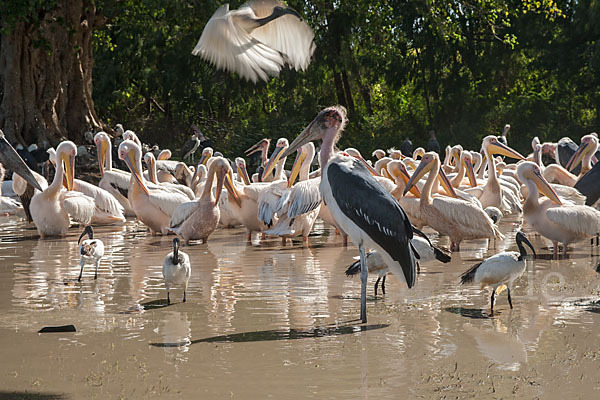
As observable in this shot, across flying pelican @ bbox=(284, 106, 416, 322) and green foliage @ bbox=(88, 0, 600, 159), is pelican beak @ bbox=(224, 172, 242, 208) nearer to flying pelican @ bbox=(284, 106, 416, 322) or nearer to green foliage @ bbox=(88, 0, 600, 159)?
flying pelican @ bbox=(284, 106, 416, 322)

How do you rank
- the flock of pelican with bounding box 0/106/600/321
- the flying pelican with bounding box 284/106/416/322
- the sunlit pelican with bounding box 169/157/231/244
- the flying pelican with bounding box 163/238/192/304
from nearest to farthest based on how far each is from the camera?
the flying pelican with bounding box 284/106/416/322 → the flock of pelican with bounding box 0/106/600/321 → the flying pelican with bounding box 163/238/192/304 → the sunlit pelican with bounding box 169/157/231/244

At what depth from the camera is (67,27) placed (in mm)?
20359

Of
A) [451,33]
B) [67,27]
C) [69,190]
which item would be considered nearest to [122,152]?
[69,190]

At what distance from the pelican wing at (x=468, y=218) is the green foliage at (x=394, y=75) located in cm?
1405

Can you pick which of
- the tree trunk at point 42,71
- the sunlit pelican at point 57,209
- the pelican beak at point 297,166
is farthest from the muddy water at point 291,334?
the tree trunk at point 42,71

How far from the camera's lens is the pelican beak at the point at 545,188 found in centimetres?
898

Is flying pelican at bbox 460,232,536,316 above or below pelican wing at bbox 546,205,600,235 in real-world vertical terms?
below

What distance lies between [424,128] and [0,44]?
1434cm

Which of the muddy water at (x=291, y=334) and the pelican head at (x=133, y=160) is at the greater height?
the pelican head at (x=133, y=160)

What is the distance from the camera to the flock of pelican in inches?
238

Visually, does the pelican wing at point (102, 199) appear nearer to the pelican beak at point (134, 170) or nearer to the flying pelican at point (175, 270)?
the pelican beak at point (134, 170)

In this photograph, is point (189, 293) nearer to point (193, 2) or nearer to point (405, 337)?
point (405, 337)

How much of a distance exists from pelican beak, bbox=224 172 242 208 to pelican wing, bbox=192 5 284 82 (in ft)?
6.57

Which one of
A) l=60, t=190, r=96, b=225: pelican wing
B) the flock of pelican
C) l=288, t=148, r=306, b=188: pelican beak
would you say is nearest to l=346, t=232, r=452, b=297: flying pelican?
the flock of pelican
